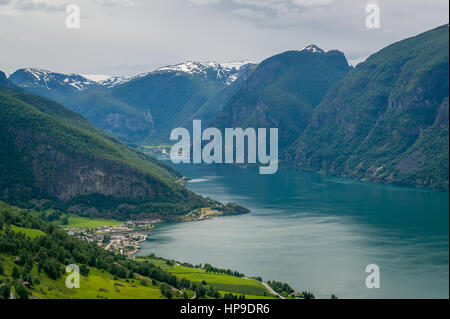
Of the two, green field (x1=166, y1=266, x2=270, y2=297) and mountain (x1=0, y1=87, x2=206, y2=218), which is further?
mountain (x1=0, y1=87, x2=206, y2=218)

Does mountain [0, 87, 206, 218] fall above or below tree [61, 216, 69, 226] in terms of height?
above

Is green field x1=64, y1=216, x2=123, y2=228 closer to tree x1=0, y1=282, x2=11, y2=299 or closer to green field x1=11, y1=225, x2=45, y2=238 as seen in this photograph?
green field x1=11, y1=225, x2=45, y2=238

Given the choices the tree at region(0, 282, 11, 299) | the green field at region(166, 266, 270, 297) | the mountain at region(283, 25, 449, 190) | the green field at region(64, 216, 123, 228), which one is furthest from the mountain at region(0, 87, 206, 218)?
the tree at region(0, 282, 11, 299)

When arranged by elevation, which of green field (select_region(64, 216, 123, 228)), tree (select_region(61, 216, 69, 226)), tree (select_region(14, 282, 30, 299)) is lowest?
green field (select_region(64, 216, 123, 228))
